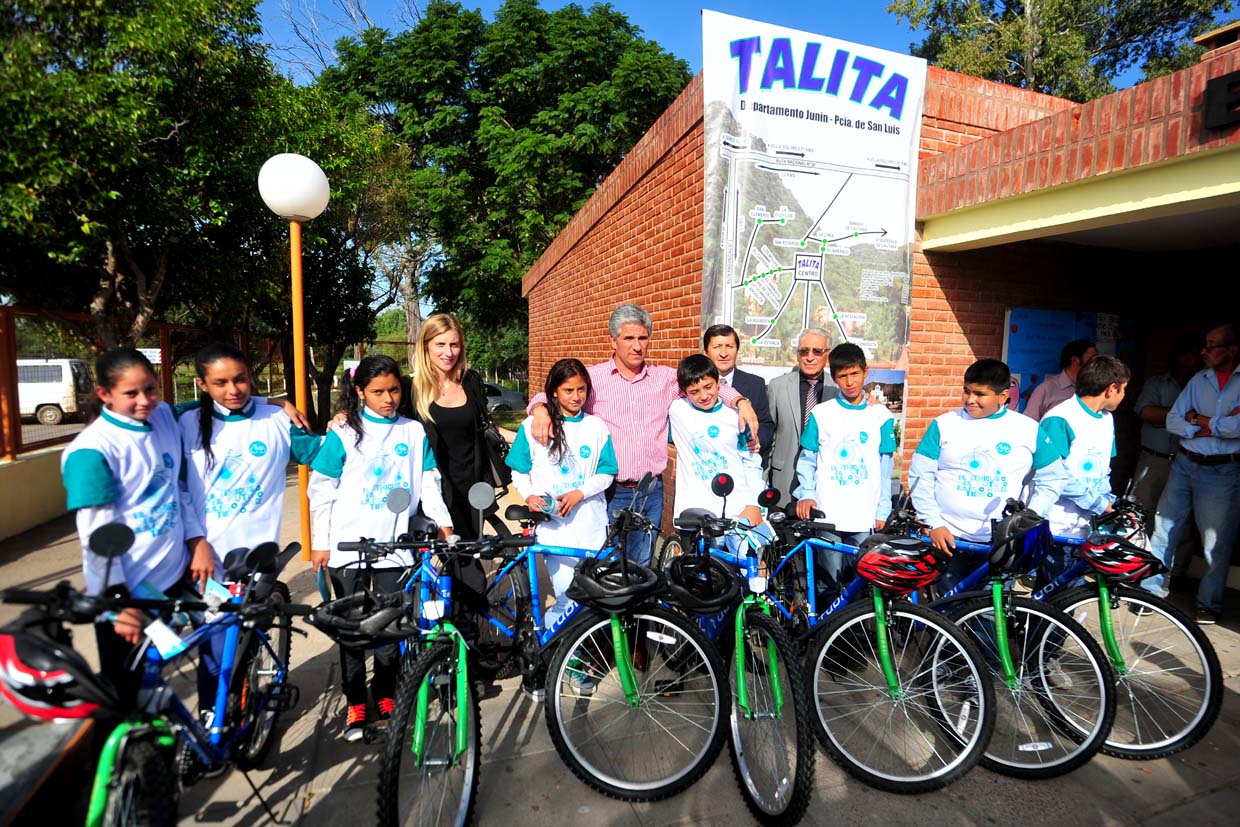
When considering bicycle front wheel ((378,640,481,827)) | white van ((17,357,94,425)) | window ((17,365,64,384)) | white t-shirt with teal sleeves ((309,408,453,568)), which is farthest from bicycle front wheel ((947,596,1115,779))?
window ((17,365,64,384))

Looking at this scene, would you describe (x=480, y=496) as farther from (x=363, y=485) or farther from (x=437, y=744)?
(x=437, y=744)

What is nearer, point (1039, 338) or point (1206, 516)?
point (1206, 516)

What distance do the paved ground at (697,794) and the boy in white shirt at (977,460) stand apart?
104 cm

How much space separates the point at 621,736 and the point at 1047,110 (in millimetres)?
6028

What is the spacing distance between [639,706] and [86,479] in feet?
7.06

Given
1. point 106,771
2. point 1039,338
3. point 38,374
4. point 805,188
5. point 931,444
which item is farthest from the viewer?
point 38,374

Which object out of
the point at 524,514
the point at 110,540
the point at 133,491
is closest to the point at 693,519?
the point at 524,514

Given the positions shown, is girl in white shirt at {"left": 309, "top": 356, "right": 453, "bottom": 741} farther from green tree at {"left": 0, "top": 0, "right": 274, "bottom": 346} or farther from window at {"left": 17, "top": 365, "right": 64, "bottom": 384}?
window at {"left": 17, "top": 365, "right": 64, "bottom": 384}

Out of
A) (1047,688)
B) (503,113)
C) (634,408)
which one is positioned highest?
(503,113)

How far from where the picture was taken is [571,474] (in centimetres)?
304

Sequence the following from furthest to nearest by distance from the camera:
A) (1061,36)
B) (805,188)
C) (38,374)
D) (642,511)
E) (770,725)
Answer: (1061,36) → (38,374) → (805,188) → (642,511) → (770,725)

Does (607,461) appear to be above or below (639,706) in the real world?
above

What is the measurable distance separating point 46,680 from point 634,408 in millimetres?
2513

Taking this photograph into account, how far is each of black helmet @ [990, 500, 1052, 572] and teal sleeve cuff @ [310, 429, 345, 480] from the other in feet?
9.52
